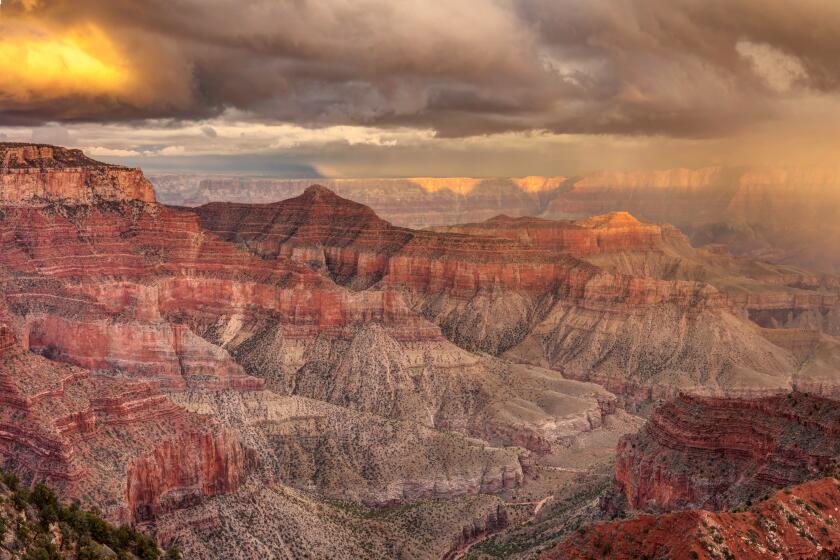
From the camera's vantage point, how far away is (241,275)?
136125 millimetres

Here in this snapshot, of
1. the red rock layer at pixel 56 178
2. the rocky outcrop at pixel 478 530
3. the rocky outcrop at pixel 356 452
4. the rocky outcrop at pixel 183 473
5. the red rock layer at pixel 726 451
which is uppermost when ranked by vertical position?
the red rock layer at pixel 56 178

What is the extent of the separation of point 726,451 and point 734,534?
Result: 23.9m

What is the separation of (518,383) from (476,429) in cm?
1446

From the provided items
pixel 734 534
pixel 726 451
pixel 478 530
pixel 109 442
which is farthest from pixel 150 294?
pixel 734 534

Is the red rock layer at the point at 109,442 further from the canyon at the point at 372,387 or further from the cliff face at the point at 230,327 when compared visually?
the cliff face at the point at 230,327

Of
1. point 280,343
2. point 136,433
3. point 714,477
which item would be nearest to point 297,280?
point 280,343

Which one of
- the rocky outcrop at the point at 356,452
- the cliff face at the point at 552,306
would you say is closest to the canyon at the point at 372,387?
the rocky outcrop at the point at 356,452

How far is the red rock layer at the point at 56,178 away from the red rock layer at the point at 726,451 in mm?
90672

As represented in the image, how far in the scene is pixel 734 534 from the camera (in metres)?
46.1

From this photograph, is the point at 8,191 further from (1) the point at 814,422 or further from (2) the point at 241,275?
(1) the point at 814,422

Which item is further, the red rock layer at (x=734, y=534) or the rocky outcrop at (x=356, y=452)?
the rocky outcrop at (x=356, y=452)

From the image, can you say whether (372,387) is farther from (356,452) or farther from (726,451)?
(726,451)

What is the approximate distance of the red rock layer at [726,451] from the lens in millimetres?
62500

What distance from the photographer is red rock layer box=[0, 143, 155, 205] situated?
12569cm
